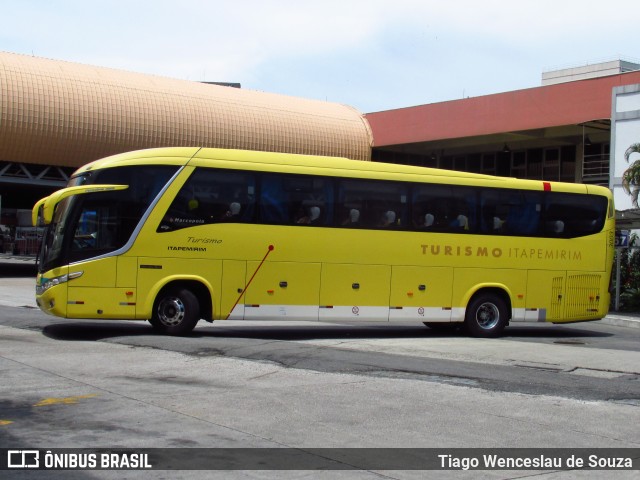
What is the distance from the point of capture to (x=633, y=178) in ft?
93.9

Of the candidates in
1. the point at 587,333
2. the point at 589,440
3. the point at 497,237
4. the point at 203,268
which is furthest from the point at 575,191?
the point at 589,440

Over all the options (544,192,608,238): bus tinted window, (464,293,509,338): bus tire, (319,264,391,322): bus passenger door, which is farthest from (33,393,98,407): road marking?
(544,192,608,238): bus tinted window

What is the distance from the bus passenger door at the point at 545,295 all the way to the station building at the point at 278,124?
1472cm

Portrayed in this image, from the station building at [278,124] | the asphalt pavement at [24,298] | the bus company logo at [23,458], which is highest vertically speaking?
the station building at [278,124]

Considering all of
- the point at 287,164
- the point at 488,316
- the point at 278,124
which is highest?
the point at 278,124

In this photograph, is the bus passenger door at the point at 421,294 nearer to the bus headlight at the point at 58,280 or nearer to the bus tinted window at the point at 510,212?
the bus tinted window at the point at 510,212

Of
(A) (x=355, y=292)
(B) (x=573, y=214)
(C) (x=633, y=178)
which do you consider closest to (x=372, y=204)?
(A) (x=355, y=292)

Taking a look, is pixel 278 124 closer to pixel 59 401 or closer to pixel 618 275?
pixel 618 275

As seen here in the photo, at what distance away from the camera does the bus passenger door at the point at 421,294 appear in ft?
57.9

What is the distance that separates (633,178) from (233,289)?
17.3 metres

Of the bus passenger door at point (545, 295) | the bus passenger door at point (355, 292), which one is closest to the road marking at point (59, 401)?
the bus passenger door at point (355, 292)

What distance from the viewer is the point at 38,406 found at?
9.18 m

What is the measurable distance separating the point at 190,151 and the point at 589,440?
10.1 m

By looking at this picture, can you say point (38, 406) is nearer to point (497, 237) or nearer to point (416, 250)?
point (416, 250)
